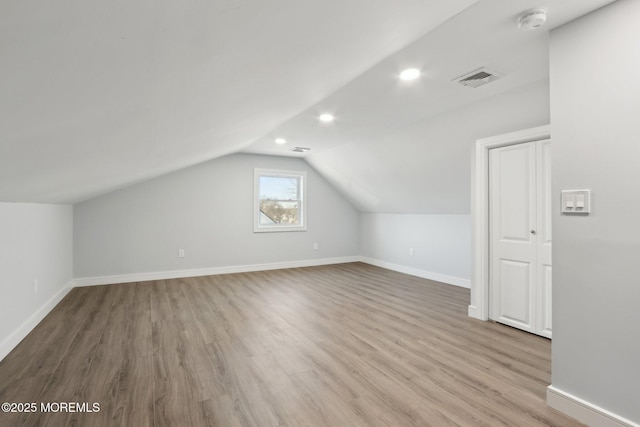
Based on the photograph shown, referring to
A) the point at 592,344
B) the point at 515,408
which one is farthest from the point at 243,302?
the point at 592,344

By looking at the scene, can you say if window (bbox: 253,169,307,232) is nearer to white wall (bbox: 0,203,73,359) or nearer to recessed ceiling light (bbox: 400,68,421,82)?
white wall (bbox: 0,203,73,359)

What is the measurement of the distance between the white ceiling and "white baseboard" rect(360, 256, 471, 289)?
2384 mm

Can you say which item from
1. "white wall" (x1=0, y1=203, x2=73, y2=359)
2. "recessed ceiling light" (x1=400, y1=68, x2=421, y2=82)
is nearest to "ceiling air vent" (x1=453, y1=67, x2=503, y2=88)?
"recessed ceiling light" (x1=400, y1=68, x2=421, y2=82)

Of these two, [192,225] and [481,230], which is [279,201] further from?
[481,230]

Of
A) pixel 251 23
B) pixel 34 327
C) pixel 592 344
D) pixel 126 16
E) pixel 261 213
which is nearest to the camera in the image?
pixel 126 16

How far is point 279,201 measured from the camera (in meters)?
6.50

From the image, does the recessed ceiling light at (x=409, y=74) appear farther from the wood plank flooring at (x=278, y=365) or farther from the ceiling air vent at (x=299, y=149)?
the ceiling air vent at (x=299, y=149)

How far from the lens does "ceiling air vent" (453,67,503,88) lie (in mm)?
2416

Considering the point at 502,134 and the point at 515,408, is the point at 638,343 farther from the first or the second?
the point at 502,134

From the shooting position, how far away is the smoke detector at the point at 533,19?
170 centimetres

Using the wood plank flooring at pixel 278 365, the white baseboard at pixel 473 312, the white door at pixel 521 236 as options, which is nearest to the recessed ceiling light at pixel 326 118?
the white door at pixel 521 236

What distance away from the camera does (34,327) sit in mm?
3055

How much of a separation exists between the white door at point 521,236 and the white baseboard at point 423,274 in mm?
1563

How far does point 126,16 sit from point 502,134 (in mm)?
3369
